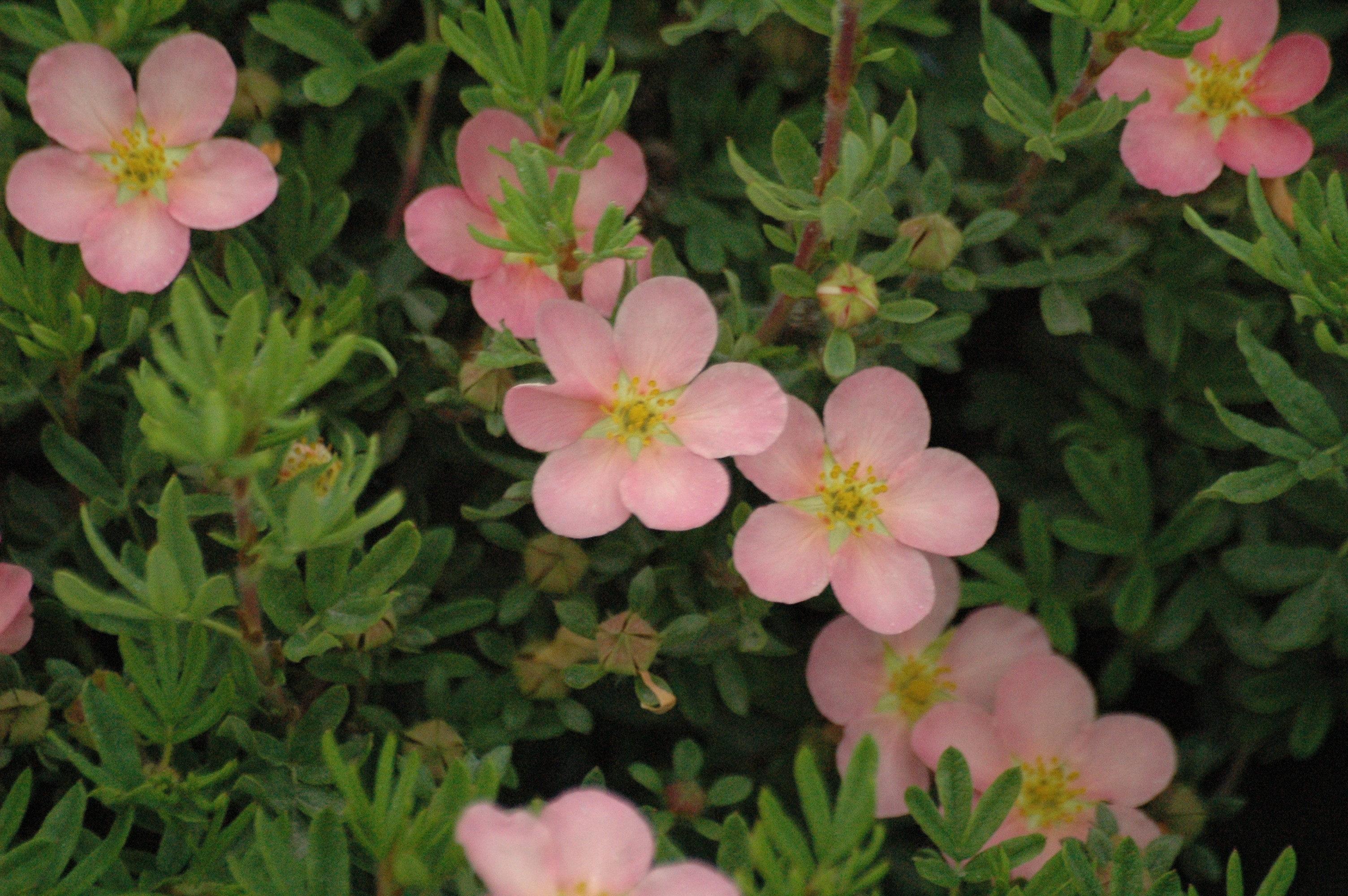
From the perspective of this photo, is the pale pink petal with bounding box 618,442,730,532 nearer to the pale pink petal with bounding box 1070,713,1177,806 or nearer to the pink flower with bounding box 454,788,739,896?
the pink flower with bounding box 454,788,739,896

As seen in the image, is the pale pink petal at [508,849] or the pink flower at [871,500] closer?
the pale pink petal at [508,849]

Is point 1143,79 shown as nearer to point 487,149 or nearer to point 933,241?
point 933,241

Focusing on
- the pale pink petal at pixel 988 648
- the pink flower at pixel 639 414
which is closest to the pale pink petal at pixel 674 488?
the pink flower at pixel 639 414

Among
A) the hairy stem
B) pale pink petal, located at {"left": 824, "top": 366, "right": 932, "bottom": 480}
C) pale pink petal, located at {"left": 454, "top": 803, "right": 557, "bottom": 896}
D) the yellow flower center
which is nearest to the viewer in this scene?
pale pink petal, located at {"left": 454, "top": 803, "right": 557, "bottom": 896}

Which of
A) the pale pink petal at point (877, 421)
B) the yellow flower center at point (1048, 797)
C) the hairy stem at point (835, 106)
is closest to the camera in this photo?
the hairy stem at point (835, 106)

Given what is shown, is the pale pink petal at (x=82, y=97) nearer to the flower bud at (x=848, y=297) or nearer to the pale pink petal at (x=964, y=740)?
the flower bud at (x=848, y=297)

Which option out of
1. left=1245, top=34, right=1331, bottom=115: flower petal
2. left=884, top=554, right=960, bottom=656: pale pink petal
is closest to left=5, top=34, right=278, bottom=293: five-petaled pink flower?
left=884, top=554, right=960, bottom=656: pale pink petal

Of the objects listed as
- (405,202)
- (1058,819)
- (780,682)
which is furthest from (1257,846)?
(405,202)

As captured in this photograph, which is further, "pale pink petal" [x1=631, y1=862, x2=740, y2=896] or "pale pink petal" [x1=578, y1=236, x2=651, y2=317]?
"pale pink petal" [x1=578, y1=236, x2=651, y2=317]
